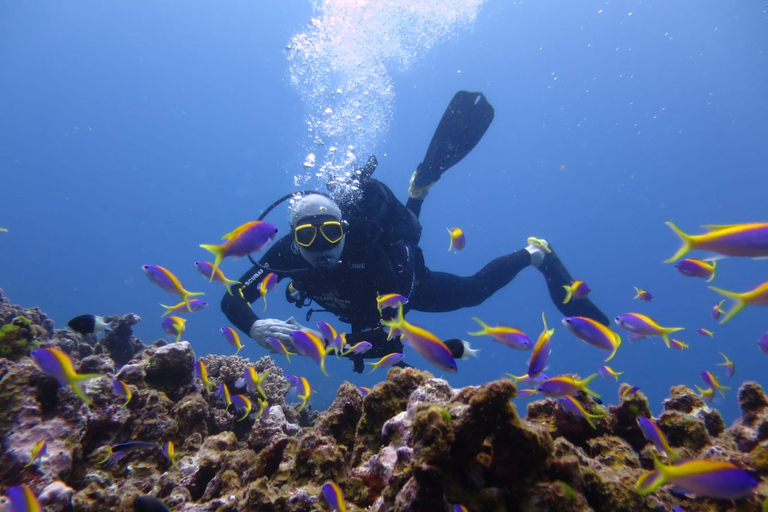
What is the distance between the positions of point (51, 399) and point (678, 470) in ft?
14.5

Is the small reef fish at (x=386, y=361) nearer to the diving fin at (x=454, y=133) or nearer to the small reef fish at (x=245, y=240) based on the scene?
the small reef fish at (x=245, y=240)

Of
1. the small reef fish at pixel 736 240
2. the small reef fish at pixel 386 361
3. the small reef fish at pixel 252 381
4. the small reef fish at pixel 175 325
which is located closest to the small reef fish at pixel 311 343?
the small reef fish at pixel 252 381

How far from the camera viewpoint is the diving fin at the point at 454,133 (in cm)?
991

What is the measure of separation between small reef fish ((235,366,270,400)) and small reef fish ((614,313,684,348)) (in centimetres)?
403

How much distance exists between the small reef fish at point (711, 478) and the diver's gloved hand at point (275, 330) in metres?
3.46

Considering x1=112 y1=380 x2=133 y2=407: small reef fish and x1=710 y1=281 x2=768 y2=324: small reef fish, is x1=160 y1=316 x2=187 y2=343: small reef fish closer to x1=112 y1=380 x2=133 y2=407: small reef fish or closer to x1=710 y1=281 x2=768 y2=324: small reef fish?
x1=112 y1=380 x2=133 y2=407: small reef fish

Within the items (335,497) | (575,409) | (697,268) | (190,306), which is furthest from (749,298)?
(190,306)

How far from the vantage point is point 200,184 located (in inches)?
4835

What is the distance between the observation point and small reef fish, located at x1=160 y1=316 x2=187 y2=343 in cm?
445

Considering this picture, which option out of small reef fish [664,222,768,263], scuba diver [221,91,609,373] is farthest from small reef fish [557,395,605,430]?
small reef fish [664,222,768,263]

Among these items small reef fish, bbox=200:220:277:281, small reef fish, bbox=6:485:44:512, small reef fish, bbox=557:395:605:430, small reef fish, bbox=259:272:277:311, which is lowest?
small reef fish, bbox=6:485:44:512

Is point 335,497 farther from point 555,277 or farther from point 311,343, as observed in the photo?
point 555,277

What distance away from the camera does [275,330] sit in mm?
4555

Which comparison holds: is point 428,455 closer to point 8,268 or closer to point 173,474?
point 173,474
